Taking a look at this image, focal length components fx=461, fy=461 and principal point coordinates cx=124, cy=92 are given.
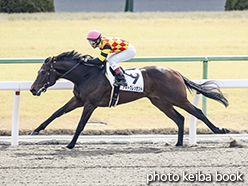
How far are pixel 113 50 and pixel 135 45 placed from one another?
518 cm

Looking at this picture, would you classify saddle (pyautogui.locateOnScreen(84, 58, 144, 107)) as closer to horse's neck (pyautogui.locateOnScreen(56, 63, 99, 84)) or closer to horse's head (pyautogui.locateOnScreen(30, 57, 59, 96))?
horse's neck (pyautogui.locateOnScreen(56, 63, 99, 84))

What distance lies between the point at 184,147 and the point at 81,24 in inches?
311

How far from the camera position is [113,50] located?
19.1 feet

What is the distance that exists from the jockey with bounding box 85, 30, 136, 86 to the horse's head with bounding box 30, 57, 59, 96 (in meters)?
0.47

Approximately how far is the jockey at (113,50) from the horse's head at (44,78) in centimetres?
47

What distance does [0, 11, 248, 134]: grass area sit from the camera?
730 cm

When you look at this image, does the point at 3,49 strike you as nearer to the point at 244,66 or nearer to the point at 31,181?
the point at 244,66

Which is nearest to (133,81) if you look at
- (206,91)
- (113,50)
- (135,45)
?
(113,50)

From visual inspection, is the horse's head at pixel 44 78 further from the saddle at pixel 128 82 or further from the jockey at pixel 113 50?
the saddle at pixel 128 82

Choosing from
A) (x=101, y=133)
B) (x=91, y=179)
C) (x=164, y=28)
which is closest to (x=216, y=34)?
(x=164, y=28)

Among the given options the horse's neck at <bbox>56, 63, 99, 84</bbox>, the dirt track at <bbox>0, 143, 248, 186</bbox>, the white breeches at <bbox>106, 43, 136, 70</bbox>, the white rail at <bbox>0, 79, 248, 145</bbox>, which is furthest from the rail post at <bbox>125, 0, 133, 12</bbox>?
the dirt track at <bbox>0, 143, 248, 186</bbox>

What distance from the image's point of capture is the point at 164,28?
12.8 metres

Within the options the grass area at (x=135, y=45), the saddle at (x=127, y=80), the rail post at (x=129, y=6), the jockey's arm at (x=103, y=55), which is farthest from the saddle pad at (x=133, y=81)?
the rail post at (x=129, y=6)

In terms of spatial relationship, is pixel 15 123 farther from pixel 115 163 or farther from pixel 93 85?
pixel 115 163
